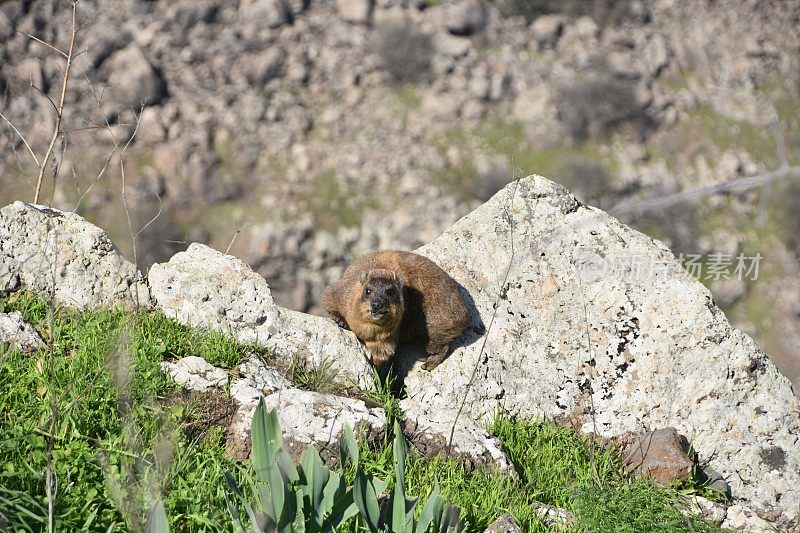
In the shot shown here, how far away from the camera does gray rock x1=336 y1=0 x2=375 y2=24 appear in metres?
33.5

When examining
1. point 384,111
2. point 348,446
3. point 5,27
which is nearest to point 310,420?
point 348,446

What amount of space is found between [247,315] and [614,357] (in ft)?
9.51

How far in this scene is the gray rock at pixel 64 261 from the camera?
225 inches

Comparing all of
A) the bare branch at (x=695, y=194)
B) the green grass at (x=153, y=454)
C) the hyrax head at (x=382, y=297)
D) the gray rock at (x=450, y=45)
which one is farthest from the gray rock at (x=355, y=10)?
the bare branch at (x=695, y=194)

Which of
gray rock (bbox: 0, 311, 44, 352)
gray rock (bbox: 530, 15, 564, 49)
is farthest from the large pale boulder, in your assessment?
gray rock (bbox: 530, 15, 564, 49)

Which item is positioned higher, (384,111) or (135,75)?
(135,75)

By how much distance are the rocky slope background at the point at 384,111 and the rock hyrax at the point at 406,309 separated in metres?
16.3

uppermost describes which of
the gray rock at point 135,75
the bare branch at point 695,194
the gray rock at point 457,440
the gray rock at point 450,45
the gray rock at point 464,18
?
the bare branch at point 695,194

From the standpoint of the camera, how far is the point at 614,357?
6.36 m

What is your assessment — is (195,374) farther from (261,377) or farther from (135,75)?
(135,75)

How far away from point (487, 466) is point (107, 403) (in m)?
2.39

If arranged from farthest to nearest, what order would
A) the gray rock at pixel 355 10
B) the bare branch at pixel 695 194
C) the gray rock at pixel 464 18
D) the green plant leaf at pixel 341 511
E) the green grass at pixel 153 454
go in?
the gray rock at pixel 355 10 < the gray rock at pixel 464 18 < the green grass at pixel 153 454 < the green plant leaf at pixel 341 511 < the bare branch at pixel 695 194

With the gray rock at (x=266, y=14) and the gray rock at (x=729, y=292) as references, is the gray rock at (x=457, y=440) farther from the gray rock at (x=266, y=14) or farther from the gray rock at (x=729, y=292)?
the gray rock at (x=266, y=14)

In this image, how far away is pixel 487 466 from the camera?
17.1 feet
